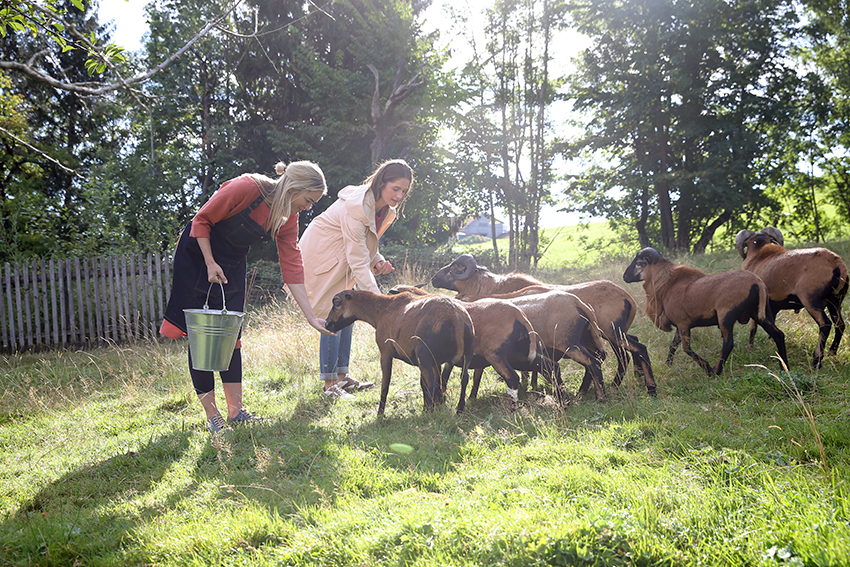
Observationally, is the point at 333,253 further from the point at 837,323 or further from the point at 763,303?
the point at 837,323

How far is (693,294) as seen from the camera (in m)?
5.57

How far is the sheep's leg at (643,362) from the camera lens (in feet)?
16.4

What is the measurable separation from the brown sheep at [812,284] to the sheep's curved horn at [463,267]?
3.47m

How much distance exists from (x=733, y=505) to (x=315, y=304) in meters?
4.39

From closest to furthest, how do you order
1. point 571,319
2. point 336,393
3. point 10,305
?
1. point 571,319
2. point 336,393
3. point 10,305

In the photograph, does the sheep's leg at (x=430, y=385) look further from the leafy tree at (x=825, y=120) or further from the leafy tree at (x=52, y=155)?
the leafy tree at (x=825, y=120)

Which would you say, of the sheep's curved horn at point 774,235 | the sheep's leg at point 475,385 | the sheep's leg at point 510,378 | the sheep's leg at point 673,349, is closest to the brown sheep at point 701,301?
the sheep's leg at point 673,349

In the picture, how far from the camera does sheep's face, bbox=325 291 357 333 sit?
5.08 metres

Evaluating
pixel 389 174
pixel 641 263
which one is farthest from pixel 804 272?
pixel 389 174

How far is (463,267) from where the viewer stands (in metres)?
6.73

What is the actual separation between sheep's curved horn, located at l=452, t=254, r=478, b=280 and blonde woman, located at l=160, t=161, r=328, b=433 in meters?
2.64

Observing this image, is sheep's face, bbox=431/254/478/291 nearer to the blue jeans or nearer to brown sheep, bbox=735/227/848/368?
the blue jeans

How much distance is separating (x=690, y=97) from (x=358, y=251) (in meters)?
15.9

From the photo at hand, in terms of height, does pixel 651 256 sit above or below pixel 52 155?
below
